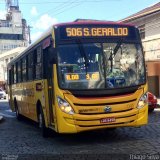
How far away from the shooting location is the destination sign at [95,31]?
1015cm

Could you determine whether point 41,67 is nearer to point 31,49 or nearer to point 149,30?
point 31,49

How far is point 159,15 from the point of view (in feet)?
94.7

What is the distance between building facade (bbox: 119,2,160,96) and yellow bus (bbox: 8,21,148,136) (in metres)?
19.2

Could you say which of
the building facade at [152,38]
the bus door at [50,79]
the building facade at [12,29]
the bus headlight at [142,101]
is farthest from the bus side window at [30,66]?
the building facade at [12,29]

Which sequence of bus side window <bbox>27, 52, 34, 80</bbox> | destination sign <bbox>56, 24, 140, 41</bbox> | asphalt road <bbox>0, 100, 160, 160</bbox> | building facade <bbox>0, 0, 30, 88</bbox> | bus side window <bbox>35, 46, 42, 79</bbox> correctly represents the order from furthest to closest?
1. building facade <bbox>0, 0, 30, 88</bbox>
2. bus side window <bbox>27, 52, 34, 80</bbox>
3. bus side window <bbox>35, 46, 42, 79</bbox>
4. destination sign <bbox>56, 24, 140, 41</bbox>
5. asphalt road <bbox>0, 100, 160, 160</bbox>

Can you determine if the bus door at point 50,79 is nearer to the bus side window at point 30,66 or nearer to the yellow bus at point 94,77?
the yellow bus at point 94,77

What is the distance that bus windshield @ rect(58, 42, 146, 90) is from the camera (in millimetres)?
9773

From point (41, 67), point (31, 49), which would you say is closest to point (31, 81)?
point (31, 49)

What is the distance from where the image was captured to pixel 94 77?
9828 mm

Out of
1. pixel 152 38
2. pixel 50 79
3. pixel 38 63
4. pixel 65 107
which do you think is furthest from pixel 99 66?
pixel 152 38

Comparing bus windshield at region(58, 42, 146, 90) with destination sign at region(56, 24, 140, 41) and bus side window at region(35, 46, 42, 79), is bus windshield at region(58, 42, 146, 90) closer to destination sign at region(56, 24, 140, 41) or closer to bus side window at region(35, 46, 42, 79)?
destination sign at region(56, 24, 140, 41)

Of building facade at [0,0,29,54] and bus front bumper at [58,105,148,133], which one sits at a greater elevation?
building facade at [0,0,29,54]

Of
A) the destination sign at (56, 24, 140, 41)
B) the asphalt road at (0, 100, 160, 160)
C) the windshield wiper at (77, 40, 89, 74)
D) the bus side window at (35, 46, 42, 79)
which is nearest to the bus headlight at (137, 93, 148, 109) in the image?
the asphalt road at (0, 100, 160, 160)

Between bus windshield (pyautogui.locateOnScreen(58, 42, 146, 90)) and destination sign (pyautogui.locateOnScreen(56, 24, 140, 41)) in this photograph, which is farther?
destination sign (pyautogui.locateOnScreen(56, 24, 140, 41))
